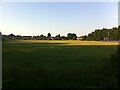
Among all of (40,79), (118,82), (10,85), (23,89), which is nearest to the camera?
(118,82)

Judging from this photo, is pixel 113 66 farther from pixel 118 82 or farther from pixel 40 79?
pixel 40 79

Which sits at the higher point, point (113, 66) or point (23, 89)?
point (113, 66)

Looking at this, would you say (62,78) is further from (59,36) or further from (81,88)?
(59,36)

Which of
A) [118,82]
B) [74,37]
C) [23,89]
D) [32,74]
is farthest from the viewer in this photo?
[74,37]

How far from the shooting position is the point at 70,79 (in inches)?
424

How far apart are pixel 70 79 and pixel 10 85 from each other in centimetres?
268

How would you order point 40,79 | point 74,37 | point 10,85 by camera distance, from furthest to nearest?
point 74,37, point 40,79, point 10,85

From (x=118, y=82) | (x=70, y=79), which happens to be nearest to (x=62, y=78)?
(x=70, y=79)

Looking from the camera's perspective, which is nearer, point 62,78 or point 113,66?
point 113,66

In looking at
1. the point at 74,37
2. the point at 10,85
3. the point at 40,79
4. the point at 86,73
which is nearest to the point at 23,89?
the point at 10,85

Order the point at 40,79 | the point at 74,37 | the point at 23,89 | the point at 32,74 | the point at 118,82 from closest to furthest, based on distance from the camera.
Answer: the point at 118,82 < the point at 23,89 < the point at 40,79 < the point at 32,74 < the point at 74,37

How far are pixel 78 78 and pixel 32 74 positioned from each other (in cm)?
Result: 224

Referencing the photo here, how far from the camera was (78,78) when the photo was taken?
11.1 meters

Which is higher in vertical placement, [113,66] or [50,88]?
[113,66]
